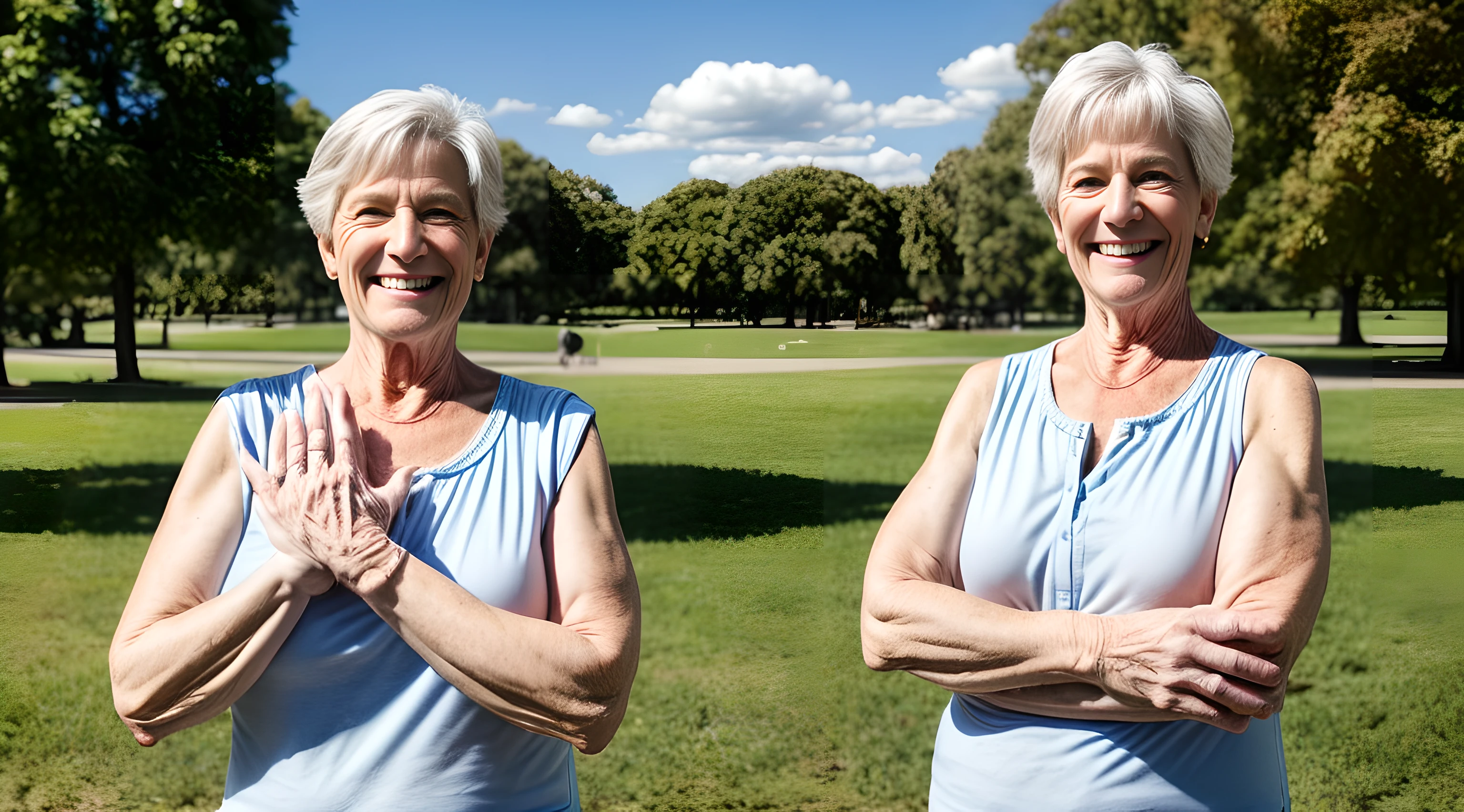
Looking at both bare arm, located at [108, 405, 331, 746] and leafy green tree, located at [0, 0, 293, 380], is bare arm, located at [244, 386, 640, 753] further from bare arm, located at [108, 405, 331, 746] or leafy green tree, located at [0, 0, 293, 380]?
leafy green tree, located at [0, 0, 293, 380]

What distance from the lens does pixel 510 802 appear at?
6.97 ft

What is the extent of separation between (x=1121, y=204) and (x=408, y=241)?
4.74 ft

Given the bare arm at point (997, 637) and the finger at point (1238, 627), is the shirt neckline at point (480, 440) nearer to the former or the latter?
the bare arm at point (997, 637)

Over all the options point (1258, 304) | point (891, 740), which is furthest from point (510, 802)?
point (1258, 304)

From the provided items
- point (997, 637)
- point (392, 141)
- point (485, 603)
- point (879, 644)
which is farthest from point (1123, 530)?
point (392, 141)

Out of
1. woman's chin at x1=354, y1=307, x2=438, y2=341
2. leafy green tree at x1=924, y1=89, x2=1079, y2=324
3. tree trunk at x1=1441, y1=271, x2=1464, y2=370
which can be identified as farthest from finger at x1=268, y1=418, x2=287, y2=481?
tree trunk at x1=1441, y1=271, x2=1464, y2=370

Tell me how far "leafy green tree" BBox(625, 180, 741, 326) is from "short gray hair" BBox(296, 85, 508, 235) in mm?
5957

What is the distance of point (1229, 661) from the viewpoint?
199 centimetres

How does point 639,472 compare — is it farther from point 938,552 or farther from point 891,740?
point 938,552

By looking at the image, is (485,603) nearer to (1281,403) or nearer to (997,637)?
(997,637)

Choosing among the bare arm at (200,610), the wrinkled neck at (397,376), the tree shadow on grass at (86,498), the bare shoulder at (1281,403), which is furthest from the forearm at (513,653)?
the tree shadow on grass at (86,498)

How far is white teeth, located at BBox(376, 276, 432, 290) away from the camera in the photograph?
6.97 feet

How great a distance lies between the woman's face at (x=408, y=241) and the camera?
6.85 ft

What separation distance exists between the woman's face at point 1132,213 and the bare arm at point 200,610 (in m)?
1.68
